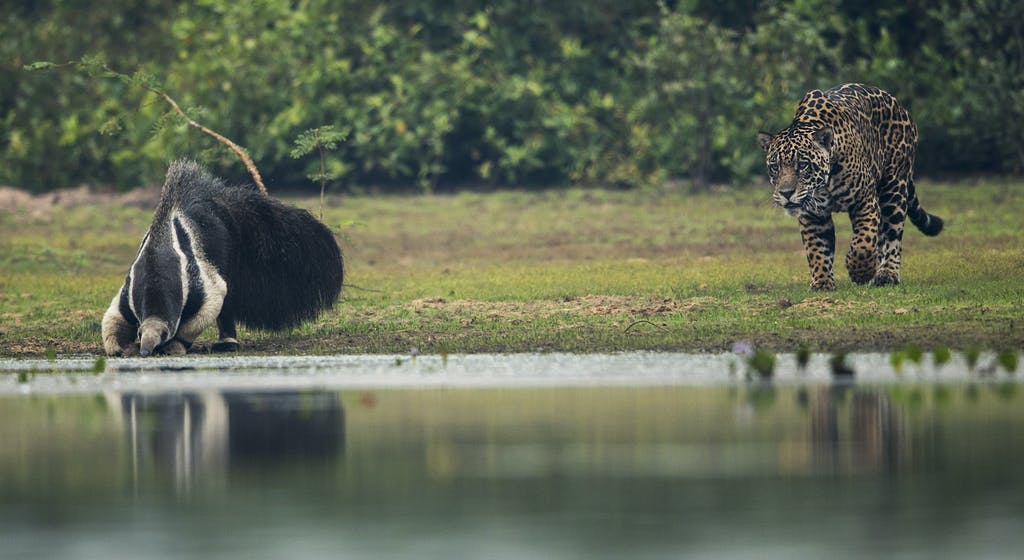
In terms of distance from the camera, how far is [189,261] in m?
15.7

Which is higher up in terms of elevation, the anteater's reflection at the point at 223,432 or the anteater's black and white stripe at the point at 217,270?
the anteater's black and white stripe at the point at 217,270

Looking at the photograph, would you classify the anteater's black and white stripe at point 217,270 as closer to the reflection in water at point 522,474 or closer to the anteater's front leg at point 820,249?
the reflection in water at point 522,474

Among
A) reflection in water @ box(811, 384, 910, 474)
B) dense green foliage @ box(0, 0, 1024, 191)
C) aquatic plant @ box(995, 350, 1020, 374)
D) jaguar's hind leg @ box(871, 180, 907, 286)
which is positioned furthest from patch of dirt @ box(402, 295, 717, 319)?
dense green foliage @ box(0, 0, 1024, 191)

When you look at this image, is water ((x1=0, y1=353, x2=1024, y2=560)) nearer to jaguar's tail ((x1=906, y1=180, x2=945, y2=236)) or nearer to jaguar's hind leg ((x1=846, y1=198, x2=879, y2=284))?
jaguar's hind leg ((x1=846, y1=198, x2=879, y2=284))

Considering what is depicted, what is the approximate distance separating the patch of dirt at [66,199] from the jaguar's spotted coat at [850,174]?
46.9ft

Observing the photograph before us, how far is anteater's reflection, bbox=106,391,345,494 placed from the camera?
32.8 feet

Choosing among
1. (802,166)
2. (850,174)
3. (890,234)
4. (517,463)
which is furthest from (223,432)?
(890,234)

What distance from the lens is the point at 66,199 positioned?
1198 inches

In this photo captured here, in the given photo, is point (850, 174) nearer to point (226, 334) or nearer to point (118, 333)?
point (226, 334)

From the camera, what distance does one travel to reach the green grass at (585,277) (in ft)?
53.1

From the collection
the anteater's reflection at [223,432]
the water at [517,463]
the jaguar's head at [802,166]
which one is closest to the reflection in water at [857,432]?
the water at [517,463]

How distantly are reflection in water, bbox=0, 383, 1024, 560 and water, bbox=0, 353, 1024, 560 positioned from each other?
0.02m

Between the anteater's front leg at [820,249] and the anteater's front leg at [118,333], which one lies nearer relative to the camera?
the anteater's front leg at [118,333]

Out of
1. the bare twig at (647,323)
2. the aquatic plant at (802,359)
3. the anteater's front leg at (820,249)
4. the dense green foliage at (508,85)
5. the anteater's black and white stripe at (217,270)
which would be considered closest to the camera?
the aquatic plant at (802,359)
